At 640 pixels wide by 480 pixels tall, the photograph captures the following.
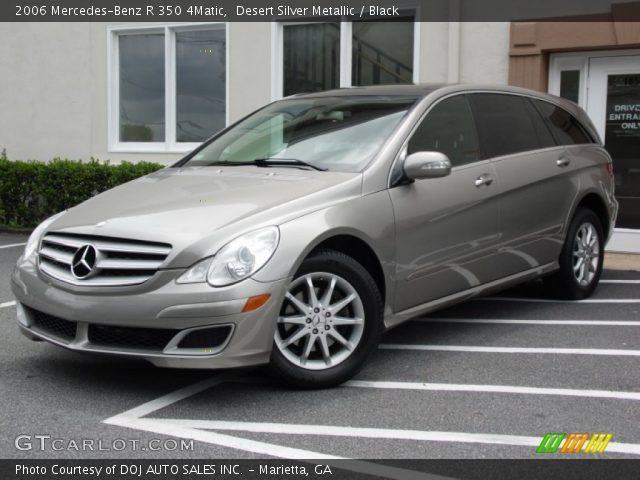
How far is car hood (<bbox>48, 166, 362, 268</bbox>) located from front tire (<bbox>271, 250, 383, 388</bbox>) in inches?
13.1

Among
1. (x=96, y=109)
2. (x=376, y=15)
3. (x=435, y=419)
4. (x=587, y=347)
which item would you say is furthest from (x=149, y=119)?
(x=435, y=419)

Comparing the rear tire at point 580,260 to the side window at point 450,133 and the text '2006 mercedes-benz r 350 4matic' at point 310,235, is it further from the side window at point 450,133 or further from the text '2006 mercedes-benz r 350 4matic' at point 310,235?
the side window at point 450,133

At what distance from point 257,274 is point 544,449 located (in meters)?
1.52

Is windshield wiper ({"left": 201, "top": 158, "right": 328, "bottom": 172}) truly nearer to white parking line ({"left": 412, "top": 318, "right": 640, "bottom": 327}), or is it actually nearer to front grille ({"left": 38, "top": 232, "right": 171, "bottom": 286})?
front grille ({"left": 38, "top": 232, "right": 171, "bottom": 286})

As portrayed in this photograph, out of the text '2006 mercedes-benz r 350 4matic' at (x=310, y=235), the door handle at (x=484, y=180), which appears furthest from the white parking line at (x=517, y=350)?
the door handle at (x=484, y=180)

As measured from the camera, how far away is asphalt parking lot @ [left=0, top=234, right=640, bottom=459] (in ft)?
12.2

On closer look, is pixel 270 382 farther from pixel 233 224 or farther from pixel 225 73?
pixel 225 73

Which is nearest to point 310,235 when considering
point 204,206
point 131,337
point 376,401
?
point 204,206

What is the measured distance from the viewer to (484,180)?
555cm

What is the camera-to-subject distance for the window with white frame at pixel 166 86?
39.9 ft

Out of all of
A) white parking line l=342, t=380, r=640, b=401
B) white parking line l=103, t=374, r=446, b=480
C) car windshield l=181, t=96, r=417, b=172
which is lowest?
white parking line l=103, t=374, r=446, b=480

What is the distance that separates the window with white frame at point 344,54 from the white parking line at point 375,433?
7.52 meters

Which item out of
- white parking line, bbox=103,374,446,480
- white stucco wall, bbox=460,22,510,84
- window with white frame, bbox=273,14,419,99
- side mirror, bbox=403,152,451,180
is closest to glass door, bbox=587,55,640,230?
white stucco wall, bbox=460,22,510,84

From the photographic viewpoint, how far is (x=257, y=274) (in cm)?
407
